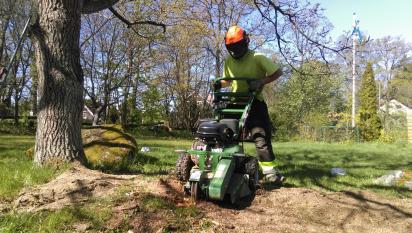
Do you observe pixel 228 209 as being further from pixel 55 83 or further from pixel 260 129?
pixel 55 83

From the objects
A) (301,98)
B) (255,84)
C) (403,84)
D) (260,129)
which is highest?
(403,84)

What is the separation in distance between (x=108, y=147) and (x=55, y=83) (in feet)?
7.18

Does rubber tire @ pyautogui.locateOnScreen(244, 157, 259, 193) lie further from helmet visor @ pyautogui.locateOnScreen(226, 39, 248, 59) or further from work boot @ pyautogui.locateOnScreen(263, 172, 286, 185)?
helmet visor @ pyautogui.locateOnScreen(226, 39, 248, 59)

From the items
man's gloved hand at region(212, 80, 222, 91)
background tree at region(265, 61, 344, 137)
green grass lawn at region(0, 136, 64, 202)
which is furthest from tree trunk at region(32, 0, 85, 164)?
background tree at region(265, 61, 344, 137)

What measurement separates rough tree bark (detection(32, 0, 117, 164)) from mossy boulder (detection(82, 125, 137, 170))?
82 cm

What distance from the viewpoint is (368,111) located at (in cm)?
2580

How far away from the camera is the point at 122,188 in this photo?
15.2 feet

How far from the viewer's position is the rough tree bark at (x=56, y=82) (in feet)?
20.0

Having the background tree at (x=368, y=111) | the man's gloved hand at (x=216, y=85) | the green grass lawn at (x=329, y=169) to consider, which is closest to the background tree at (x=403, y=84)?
Answer: the background tree at (x=368, y=111)

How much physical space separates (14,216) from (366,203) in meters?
3.77

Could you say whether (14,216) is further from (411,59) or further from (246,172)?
(411,59)

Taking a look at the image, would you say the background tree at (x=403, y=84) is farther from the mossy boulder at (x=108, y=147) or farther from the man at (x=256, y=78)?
the man at (x=256, y=78)

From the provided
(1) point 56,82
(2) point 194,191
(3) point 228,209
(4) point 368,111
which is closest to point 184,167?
(2) point 194,191

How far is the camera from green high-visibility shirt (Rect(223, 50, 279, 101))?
557 centimetres
